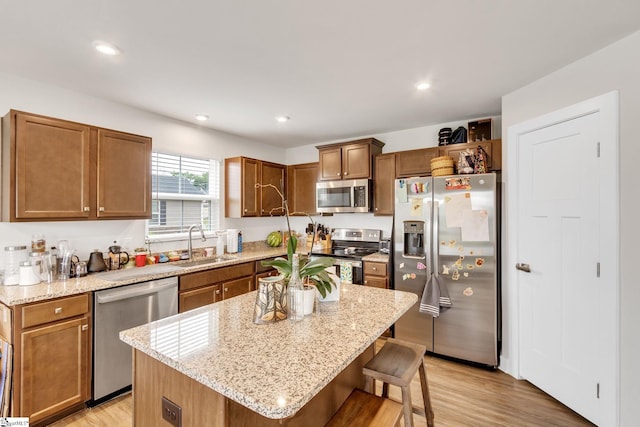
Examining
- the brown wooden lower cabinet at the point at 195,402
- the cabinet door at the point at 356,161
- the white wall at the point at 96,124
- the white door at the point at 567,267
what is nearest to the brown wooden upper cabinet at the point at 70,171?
the white wall at the point at 96,124

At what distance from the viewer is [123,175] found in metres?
2.69

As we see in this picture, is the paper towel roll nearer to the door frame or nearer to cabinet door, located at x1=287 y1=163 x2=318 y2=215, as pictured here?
cabinet door, located at x1=287 y1=163 x2=318 y2=215

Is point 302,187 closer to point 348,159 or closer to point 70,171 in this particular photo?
point 348,159

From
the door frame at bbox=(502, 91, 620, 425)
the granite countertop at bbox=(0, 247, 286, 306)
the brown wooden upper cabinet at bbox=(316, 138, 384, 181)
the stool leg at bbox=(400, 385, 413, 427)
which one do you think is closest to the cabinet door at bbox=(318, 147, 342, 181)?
the brown wooden upper cabinet at bbox=(316, 138, 384, 181)

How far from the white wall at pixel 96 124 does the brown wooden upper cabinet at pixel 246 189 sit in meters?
0.33

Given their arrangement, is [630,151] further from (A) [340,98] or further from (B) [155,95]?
(B) [155,95]

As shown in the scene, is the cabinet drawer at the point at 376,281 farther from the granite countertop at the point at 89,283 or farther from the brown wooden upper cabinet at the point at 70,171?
the brown wooden upper cabinet at the point at 70,171

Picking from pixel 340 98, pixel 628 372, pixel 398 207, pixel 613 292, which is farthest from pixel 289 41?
pixel 628 372

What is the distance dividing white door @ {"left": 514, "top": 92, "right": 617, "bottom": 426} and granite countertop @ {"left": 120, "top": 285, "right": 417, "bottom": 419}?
4.75ft

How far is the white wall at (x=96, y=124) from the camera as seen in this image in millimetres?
2365

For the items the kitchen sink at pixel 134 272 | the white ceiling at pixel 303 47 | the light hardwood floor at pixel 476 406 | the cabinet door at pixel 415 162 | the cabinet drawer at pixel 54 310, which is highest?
the white ceiling at pixel 303 47

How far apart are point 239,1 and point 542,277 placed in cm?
289

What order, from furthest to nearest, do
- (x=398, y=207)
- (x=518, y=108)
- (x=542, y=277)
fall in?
(x=398, y=207) < (x=518, y=108) < (x=542, y=277)

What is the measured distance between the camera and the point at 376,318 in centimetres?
150
